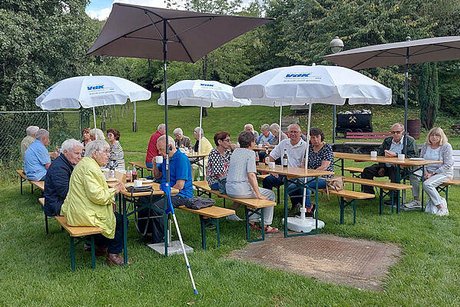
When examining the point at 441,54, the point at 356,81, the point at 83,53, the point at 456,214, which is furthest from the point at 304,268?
the point at 83,53

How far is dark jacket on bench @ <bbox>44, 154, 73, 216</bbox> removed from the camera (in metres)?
4.78

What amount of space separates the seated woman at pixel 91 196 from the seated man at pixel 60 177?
353 millimetres

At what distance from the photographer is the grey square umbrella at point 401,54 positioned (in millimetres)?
6811

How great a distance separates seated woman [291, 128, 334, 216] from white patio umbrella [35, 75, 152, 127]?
3.01 meters

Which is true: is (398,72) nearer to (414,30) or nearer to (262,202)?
(414,30)

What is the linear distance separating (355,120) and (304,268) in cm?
1400

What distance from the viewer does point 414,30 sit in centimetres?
2092

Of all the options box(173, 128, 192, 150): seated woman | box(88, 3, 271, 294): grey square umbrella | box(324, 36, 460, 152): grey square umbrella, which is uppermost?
box(324, 36, 460, 152): grey square umbrella

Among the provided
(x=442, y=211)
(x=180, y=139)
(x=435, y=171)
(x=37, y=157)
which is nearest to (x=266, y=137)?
(x=180, y=139)

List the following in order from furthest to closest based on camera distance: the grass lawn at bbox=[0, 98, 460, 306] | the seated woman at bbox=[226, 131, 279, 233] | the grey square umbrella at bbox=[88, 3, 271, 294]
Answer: the seated woman at bbox=[226, 131, 279, 233]
the grey square umbrella at bbox=[88, 3, 271, 294]
the grass lawn at bbox=[0, 98, 460, 306]

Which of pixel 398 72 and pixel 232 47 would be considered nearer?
pixel 398 72

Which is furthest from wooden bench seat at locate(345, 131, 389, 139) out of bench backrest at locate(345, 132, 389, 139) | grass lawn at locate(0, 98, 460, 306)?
grass lawn at locate(0, 98, 460, 306)

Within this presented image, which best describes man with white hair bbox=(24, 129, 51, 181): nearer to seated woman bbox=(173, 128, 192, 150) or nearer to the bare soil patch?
seated woman bbox=(173, 128, 192, 150)

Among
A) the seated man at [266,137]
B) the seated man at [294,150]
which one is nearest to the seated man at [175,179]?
the seated man at [294,150]
